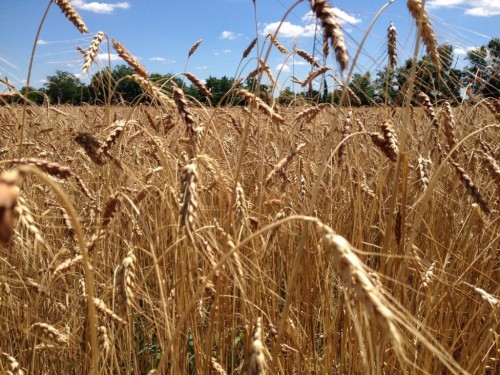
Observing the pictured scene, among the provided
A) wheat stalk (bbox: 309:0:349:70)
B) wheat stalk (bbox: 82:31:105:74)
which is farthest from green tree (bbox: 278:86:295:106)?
wheat stalk (bbox: 309:0:349:70)

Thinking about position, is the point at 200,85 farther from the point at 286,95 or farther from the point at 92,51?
the point at 286,95

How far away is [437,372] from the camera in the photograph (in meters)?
1.49

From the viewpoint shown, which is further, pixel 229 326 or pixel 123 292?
pixel 229 326

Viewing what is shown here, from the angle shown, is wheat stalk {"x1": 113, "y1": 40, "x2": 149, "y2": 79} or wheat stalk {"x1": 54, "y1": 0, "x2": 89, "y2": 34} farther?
wheat stalk {"x1": 54, "y1": 0, "x2": 89, "y2": 34}

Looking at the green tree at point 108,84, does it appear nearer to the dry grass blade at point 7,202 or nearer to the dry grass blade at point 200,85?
the dry grass blade at point 200,85

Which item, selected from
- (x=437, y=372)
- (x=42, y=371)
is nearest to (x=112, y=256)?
(x=42, y=371)

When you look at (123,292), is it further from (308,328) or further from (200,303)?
(308,328)

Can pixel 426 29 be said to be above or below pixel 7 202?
above

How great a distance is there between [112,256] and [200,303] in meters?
0.73

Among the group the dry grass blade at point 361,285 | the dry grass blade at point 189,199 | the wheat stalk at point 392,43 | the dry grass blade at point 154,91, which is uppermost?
the wheat stalk at point 392,43

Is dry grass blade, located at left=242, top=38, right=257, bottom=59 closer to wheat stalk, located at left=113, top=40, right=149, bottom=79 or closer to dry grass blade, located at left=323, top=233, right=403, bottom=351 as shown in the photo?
wheat stalk, located at left=113, top=40, right=149, bottom=79

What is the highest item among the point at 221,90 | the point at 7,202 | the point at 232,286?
the point at 221,90

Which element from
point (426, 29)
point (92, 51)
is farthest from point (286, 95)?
point (426, 29)

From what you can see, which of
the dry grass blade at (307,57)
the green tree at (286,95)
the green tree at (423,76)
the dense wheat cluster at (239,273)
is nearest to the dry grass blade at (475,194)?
the dense wheat cluster at (239,273)
